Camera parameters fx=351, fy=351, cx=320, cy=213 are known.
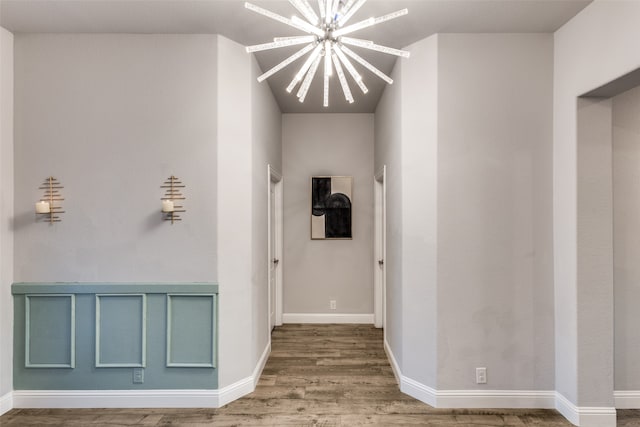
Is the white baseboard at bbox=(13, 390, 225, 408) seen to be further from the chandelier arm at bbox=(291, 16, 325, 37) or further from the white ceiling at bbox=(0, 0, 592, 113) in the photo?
the white ceiling at bbox=(0, 0, 592, 113)

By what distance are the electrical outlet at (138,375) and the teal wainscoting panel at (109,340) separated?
0.08 feet

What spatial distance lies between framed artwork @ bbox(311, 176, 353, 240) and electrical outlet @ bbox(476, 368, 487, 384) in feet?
7.60

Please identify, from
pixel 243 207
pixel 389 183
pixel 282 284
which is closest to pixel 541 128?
pixel 389 183

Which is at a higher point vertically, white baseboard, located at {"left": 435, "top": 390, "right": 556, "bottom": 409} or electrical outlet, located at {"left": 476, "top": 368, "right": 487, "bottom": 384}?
electrical outlet, located at {"left": 476, "top": 368, "right": 487, "bottom": 384}

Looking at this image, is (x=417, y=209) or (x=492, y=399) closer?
(x=492, y=399)

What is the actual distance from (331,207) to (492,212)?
2296mm

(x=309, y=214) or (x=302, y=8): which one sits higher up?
(x=302, y=8)

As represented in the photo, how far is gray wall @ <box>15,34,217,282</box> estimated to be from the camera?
8.80ft

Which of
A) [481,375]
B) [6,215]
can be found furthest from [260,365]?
[6,215]

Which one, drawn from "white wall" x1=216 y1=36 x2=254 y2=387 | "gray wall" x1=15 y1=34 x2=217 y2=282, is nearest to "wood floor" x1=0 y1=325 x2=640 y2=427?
"white wall" x1=216 y1=36 x2=254 y2=387

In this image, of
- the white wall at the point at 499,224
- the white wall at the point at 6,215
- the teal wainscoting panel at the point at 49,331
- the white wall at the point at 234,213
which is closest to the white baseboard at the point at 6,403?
the white wall at the point at 6,215

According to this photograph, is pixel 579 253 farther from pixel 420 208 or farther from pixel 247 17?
pixel 247 17

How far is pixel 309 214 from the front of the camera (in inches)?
183

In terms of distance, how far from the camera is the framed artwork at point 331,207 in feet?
15.1
